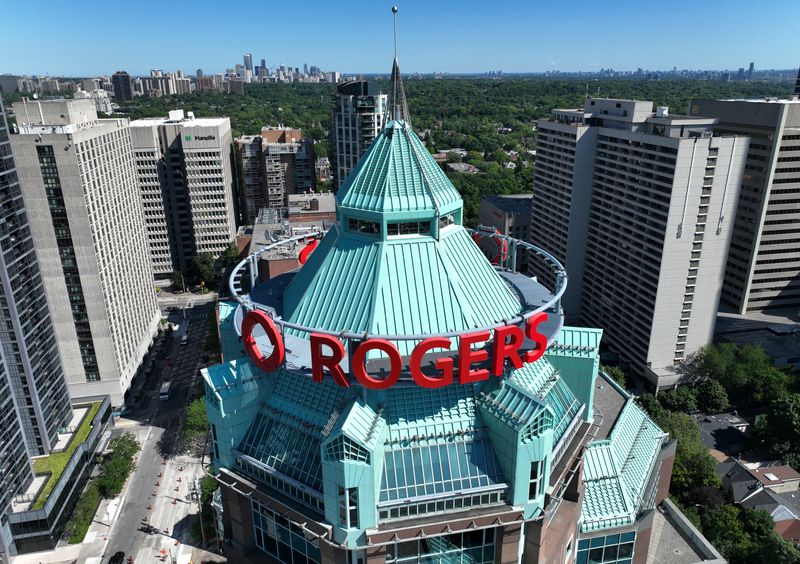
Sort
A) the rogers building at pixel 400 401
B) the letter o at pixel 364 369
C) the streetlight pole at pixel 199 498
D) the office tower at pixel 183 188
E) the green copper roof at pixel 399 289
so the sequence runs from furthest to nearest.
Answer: the office tower at pixel 183 188 < the streetlight pole at pixel 199 498 < the green copper roof at pixel 399 289 < the rogers building at pixel 400 401 < the letter o at pixel 364 369

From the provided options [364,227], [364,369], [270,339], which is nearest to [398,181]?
[364,227]

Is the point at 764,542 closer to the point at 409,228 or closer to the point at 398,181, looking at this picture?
the point at 409,228

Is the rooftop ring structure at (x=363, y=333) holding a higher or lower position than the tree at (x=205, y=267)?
higher

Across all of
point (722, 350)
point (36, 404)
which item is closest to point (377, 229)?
point (36, 404)

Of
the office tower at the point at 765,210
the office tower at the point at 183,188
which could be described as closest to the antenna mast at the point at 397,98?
the office tower at the point at 765,210

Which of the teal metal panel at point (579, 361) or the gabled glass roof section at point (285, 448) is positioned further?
the teal metal panel at point (579, 361)

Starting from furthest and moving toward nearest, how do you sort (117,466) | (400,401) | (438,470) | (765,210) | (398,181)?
(765,210) < (117,466) < (398,181) < (400,401) < (438,470)

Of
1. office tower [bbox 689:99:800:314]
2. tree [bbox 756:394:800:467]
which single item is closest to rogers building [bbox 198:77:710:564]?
tree [bbox 756:394:800:467]

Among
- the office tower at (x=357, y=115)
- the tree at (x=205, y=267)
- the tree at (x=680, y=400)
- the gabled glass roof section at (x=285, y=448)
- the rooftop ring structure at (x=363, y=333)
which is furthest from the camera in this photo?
the tree at (x=205, y=267)

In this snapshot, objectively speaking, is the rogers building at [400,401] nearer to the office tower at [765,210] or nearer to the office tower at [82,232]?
the office tower at [82,232]
